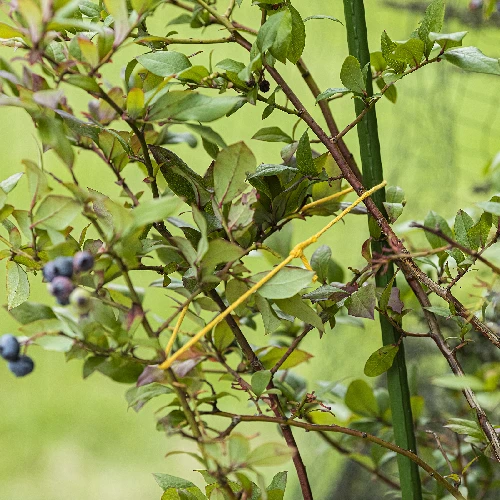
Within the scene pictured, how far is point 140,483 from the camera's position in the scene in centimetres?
163

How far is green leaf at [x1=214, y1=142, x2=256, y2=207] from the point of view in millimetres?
333

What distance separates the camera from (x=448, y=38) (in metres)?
0.36

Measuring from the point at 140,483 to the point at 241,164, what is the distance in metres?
1.44

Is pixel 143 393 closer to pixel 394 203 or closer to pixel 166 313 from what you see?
pixel 394 203

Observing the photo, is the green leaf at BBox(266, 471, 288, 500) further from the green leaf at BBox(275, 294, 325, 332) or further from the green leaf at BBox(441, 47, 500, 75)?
the green leaf at BBox(441, 47, 500, 75)

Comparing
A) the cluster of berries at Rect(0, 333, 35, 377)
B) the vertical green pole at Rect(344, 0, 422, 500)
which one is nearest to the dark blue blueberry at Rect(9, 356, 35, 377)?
the cluster of berries at Rect(0, 333, 35, 377)

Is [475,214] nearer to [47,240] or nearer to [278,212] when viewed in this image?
[278,212]

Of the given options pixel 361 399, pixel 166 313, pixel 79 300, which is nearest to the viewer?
pixel 79 300

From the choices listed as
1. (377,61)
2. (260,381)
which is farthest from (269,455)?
→ (377,61)

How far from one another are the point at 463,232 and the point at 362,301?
8 cm

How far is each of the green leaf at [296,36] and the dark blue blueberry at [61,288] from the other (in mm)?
184

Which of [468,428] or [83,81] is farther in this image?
[468,428]

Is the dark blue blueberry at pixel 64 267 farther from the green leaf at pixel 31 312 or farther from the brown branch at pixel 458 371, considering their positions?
the brown branch at pixel 458 371

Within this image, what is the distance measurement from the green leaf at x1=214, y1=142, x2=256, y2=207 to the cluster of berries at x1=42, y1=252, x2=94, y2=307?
0.08 meters
